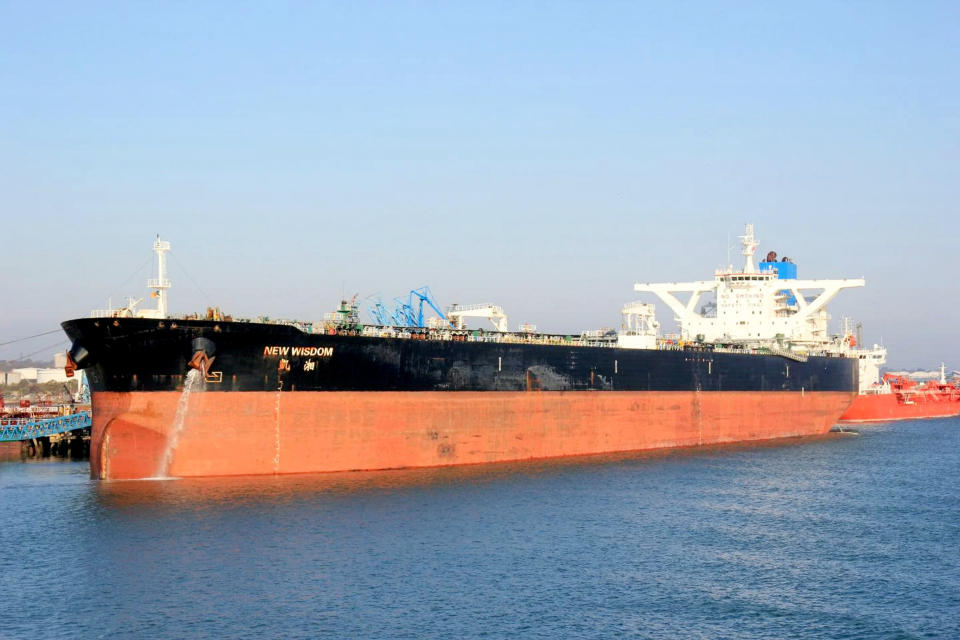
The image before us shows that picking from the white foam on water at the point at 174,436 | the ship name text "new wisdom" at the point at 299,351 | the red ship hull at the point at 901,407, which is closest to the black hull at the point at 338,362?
the ship name text "new wisdom" at the point at 299,351

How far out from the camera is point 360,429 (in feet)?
88.2

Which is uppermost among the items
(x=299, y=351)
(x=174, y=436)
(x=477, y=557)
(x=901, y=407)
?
(x=299, y=351)

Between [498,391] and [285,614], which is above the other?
[498,391]

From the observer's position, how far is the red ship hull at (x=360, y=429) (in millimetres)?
24656

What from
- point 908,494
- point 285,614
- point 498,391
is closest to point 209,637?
point 285,614

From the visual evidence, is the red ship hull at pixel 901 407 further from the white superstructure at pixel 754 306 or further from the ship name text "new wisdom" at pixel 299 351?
the ship name text "new wisdom" at pixel 299 351

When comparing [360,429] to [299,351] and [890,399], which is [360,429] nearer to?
[299,351]

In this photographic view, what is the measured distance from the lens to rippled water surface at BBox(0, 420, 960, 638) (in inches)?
593

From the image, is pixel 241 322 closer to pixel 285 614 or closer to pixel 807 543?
pixel 285 614

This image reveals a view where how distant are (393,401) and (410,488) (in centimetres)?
367

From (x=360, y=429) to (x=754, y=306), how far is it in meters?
26.6

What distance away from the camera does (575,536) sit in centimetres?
2030

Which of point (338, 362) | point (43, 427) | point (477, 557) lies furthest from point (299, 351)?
point (43, 427)

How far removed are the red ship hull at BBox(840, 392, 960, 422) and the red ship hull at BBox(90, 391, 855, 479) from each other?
26.1 meters
